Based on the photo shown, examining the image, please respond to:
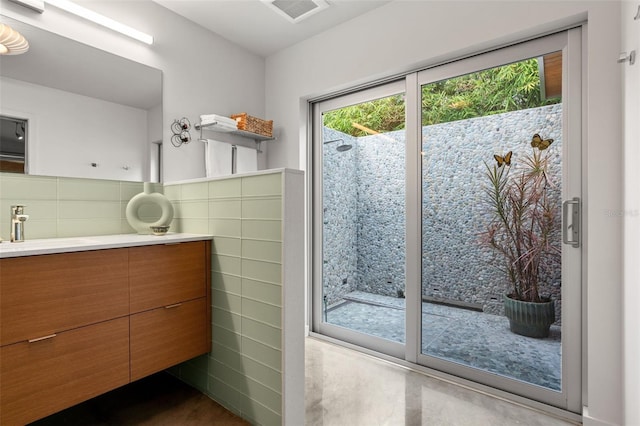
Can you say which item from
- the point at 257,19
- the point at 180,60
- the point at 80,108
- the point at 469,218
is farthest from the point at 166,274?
the point at 257,19

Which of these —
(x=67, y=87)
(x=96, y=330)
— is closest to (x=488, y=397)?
(x=96, y=330)

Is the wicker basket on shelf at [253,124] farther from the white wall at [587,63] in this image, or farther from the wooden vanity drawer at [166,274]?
the wooden vanity drawer at [166,274]

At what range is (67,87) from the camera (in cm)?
183

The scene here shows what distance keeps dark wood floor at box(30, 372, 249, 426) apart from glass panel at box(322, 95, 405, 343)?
3.99ft

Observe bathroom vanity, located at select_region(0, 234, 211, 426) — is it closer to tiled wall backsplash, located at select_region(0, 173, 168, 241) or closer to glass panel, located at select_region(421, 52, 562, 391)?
tiled wall backsplash, located at select_region(0, 173, 168, 241)

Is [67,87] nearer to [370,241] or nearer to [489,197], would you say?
[370,241]

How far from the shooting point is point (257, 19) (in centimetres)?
243

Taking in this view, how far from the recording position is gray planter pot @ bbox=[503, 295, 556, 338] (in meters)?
1.82

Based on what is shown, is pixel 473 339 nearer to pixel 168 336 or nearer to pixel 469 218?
pixel 469 218

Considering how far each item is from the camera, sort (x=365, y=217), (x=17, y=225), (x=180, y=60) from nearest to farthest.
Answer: (x=17, y=225) < (x=180, y=60) < (x=365, y=217)

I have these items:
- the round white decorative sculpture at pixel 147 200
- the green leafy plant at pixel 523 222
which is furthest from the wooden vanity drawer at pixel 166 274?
the green leafy plant at pixel 523 222

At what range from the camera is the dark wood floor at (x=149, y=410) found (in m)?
1.62

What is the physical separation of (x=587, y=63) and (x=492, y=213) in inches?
34.7

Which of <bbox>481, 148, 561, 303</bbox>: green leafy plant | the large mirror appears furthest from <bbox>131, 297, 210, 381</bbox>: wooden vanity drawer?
<bbox>481, 148, 561, 303</bbox>: green leafy plant
